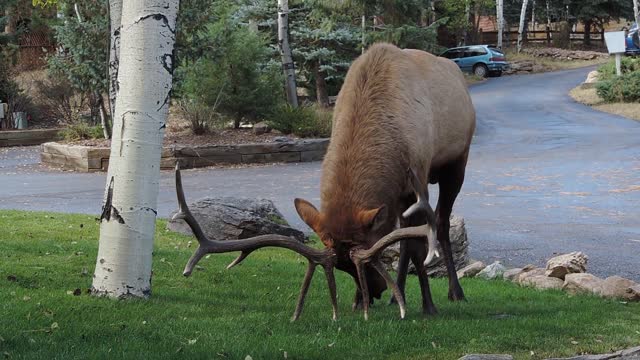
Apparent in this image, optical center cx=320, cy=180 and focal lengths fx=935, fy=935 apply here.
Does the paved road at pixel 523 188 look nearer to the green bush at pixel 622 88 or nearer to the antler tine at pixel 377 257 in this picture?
the antler tine at pixel 377 257

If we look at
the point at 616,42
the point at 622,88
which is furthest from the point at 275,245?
the point at 616,42

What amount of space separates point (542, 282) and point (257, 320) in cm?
407

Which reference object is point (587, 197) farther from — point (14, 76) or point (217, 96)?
point (14, 76)

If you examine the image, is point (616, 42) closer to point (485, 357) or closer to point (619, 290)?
point (619, 290)

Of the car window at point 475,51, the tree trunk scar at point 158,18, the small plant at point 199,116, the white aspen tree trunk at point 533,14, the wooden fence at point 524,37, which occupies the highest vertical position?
the white aspen tree trunk at point 533,14

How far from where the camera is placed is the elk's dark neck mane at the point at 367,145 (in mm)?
6512

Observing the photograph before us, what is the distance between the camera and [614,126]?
97.7 feet

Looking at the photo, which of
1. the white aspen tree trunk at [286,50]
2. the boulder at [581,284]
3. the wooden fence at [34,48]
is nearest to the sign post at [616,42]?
the white aspen tree trunk at [286,50]

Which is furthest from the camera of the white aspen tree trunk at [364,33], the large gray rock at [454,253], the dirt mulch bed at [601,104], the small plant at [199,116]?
the dirt mulch bed at [601,104]

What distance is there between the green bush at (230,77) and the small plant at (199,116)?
0.22m

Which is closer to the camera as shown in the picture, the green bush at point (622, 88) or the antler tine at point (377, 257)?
the antler tine at point (377, 257)

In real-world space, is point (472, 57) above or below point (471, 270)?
above

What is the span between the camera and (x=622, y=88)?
36.9 meters

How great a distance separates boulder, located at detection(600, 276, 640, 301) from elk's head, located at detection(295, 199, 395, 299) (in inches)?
139
